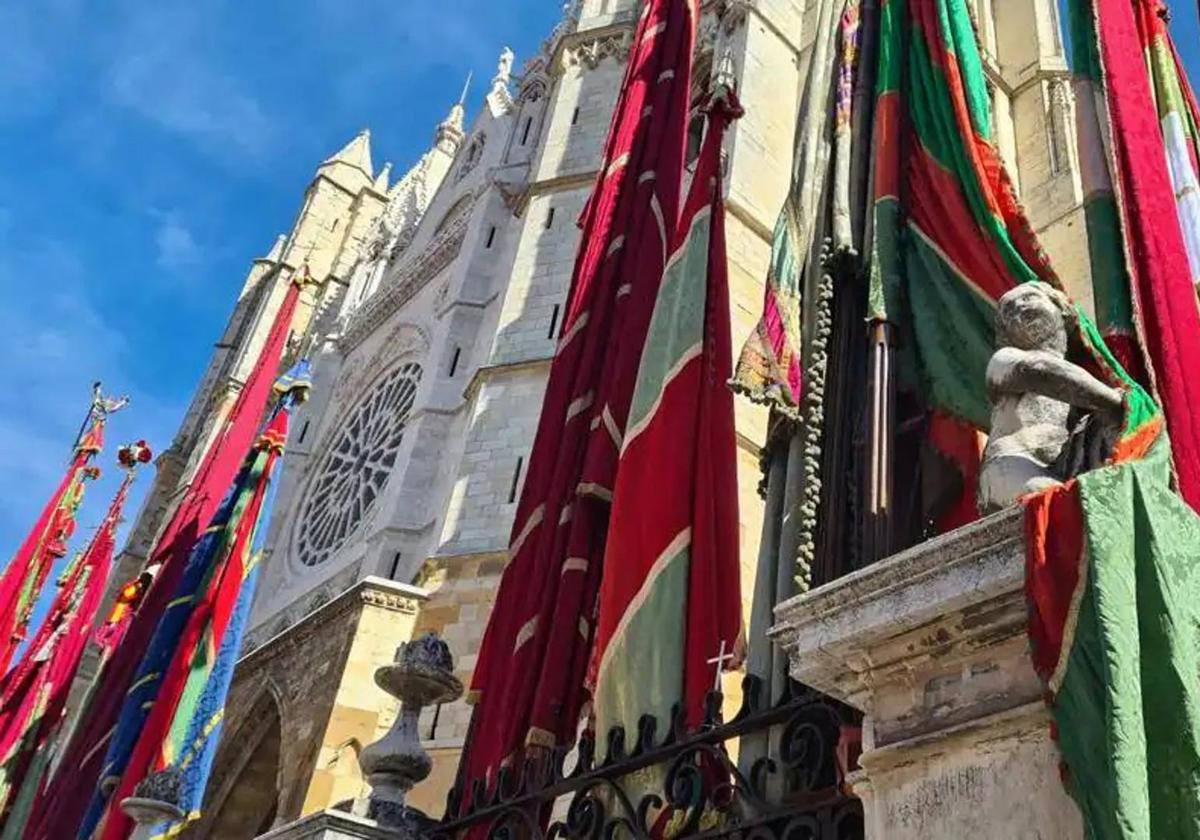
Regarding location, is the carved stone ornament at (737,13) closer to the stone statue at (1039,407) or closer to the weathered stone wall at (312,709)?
the weathered stone wall at (312,709)

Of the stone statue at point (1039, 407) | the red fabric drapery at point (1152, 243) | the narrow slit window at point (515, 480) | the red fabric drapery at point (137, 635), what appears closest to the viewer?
the stone statue at point (1039, 407)

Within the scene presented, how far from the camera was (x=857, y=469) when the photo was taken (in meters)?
3.26

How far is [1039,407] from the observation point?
8.24 ft

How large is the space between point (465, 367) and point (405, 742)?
9075 mm

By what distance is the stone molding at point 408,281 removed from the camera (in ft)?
50.8

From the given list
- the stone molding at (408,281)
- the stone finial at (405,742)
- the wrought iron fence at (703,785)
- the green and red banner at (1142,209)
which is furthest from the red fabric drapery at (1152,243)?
the stone molding at (408,281)

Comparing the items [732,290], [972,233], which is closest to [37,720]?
[732,290]

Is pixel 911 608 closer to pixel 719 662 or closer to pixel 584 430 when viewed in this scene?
pixel 719 662

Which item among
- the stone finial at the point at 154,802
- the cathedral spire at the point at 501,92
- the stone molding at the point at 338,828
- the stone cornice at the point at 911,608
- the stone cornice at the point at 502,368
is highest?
the cathedral spire at the point at 501,92

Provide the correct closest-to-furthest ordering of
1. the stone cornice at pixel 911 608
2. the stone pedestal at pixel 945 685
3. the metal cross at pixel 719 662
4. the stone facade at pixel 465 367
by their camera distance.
Result: the stone pedestal at pixel 945 685, the stone cornice at pixel 911 608, the metal cross at pixel 719 662, the stone facade at pixel 465 367

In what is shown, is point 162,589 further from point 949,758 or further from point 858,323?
point 949,758

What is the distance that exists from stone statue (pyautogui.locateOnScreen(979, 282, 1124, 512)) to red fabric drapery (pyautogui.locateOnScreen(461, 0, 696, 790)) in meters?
1.67

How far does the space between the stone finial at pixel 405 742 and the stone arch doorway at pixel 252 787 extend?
7.44 m

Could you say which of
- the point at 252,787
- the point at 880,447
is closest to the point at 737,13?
the point at 252,787
